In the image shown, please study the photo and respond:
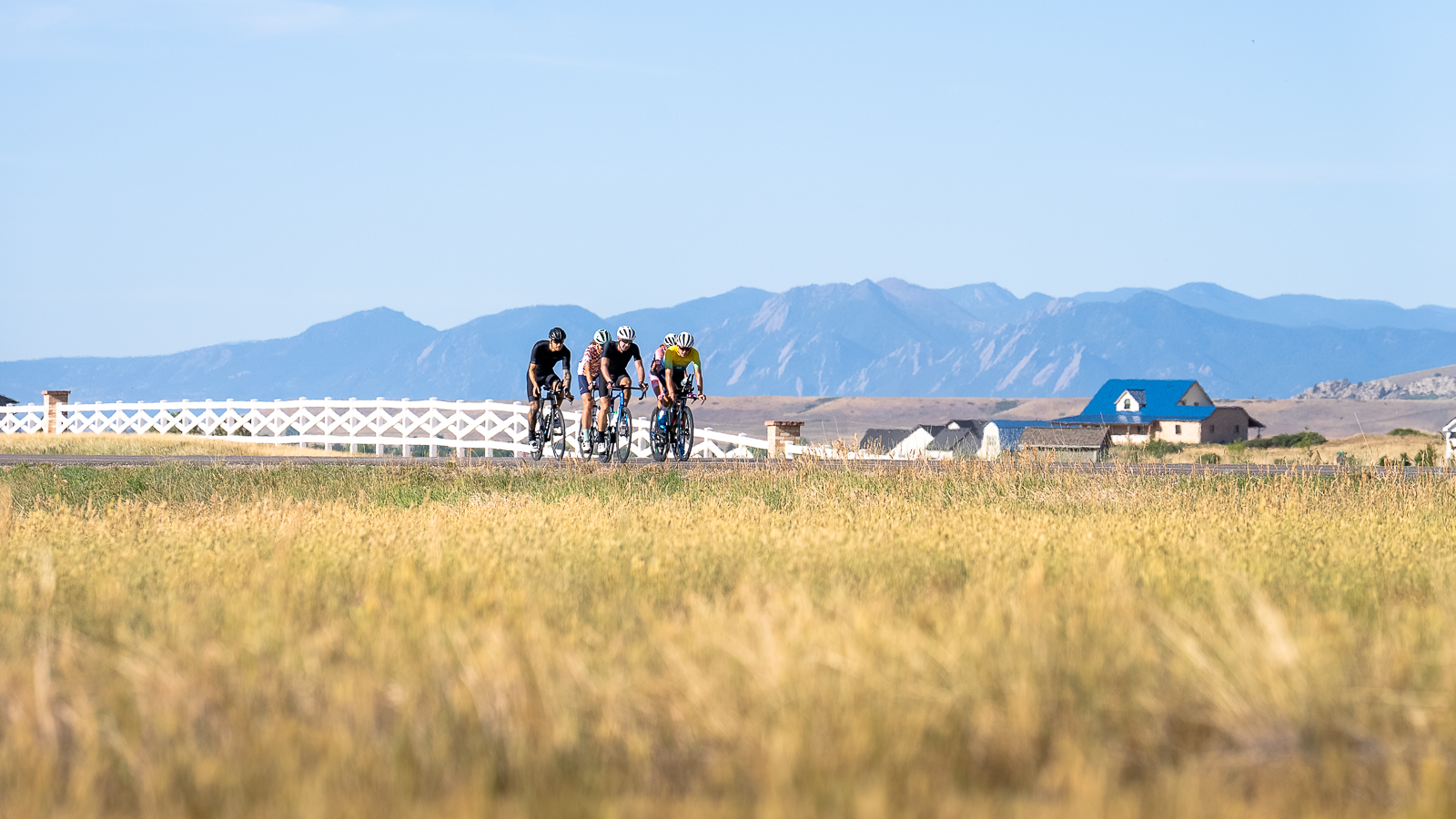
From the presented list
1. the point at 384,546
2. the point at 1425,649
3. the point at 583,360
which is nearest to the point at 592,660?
the point at 1425,649

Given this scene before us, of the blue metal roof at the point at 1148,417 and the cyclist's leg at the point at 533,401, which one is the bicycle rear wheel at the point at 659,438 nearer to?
the cyclist's leg at the point at 533,401

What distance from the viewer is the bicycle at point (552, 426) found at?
17891 mm

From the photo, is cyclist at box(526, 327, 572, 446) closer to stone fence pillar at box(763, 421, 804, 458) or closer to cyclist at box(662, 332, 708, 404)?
cyclist at box(662, 332, 708, 404)

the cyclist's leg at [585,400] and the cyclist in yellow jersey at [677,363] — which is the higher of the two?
the cyclist in yellow jersey at [677,363]

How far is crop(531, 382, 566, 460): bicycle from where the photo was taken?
17.9m

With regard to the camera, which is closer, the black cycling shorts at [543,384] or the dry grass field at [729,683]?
the dry grass field at [729,683]

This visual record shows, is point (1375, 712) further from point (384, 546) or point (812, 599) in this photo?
point (384, 546)

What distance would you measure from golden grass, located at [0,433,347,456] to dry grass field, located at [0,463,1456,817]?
19.6 m

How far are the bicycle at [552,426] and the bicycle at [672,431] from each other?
130 cm

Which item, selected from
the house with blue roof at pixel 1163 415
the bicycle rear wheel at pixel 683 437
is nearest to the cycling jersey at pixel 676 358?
the bicycle rear wheel at pixel 683 437

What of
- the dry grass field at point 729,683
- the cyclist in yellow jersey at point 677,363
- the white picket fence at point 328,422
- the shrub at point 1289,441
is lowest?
the shrub at point 1289,441

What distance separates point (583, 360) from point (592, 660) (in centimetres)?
1264

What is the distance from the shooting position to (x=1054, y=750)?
10.1 ft

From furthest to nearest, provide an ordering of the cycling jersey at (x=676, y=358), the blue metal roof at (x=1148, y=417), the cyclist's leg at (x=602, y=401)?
the blue metal roof at (x=1148, y=417) < the cyclist's leg at (x=602, y=401) < the cycling jersey at (x=676, y=358)
